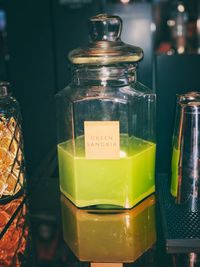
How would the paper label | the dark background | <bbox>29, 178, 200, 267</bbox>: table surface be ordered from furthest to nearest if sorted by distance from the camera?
the dark background, the paper label, <bbox>29, 178, 200, 267</bbox>: table surface

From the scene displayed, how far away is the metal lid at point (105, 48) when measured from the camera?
824mm

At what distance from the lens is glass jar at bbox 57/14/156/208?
826mm

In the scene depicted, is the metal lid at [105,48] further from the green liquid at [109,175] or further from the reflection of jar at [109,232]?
the reflection of jar at [109,232]

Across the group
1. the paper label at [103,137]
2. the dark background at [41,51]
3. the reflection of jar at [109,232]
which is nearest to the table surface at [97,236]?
the reflection of jar at [109,232]

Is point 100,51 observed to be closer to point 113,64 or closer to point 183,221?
point 113,64

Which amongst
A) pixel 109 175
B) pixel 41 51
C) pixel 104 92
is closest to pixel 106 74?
pixel 104 92

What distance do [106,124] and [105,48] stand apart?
0.14 meters

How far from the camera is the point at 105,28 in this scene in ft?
2.80

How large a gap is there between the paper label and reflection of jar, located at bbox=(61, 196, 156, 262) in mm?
118

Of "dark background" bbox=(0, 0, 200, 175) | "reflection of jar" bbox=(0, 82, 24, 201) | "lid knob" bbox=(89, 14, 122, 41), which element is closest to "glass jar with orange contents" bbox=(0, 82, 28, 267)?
"reflection of jar" bbox=(0, 82, 24, 201)

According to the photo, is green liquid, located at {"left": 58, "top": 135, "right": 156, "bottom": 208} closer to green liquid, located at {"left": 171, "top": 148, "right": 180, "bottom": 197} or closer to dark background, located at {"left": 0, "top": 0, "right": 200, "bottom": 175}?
green liquid, located at {"left": 171, "top": 148, "right": 180, "bottom": 197}

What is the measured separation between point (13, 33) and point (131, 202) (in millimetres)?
2354

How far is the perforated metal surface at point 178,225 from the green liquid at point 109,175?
61mm

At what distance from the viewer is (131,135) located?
86 centimetres
